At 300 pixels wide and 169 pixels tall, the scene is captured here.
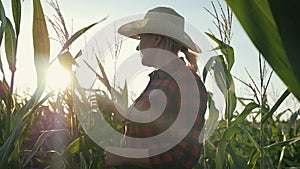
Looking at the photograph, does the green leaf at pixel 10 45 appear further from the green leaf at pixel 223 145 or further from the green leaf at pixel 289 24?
the green leaf at pixel 289 24

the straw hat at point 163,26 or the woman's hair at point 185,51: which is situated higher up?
the straw hat at point 163,26

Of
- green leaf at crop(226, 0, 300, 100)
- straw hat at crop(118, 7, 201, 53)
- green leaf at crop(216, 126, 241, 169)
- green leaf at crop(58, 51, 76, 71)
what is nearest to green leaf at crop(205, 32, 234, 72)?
straw hat at crop(118, 7, 201, 53)

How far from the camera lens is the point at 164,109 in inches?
64.2

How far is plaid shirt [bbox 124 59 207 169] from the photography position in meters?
1.64

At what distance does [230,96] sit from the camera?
186 centimetres

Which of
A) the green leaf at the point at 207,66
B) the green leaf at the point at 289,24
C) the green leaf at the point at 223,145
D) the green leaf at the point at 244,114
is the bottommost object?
the green leaf at the point at 223,145

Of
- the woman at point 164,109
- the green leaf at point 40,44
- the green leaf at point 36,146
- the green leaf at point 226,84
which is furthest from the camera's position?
the green leaf at point 226,84

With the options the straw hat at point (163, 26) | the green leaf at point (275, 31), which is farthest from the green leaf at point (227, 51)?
the green leaf at point (275, 31)

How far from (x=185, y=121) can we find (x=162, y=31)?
0.39 metres

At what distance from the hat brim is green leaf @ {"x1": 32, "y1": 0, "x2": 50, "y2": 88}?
0.64 meters

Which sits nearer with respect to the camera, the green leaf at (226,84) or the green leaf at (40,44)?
the green leaf at (40,44)

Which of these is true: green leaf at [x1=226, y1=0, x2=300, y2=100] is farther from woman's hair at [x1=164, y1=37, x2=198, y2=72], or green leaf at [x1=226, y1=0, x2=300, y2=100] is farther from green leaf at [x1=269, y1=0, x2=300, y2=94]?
woman's hair at [x1=164, y1=37, x2=198, y2=72]

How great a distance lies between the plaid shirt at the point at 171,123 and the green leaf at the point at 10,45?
540mm

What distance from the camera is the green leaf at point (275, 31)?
0.90 ft
